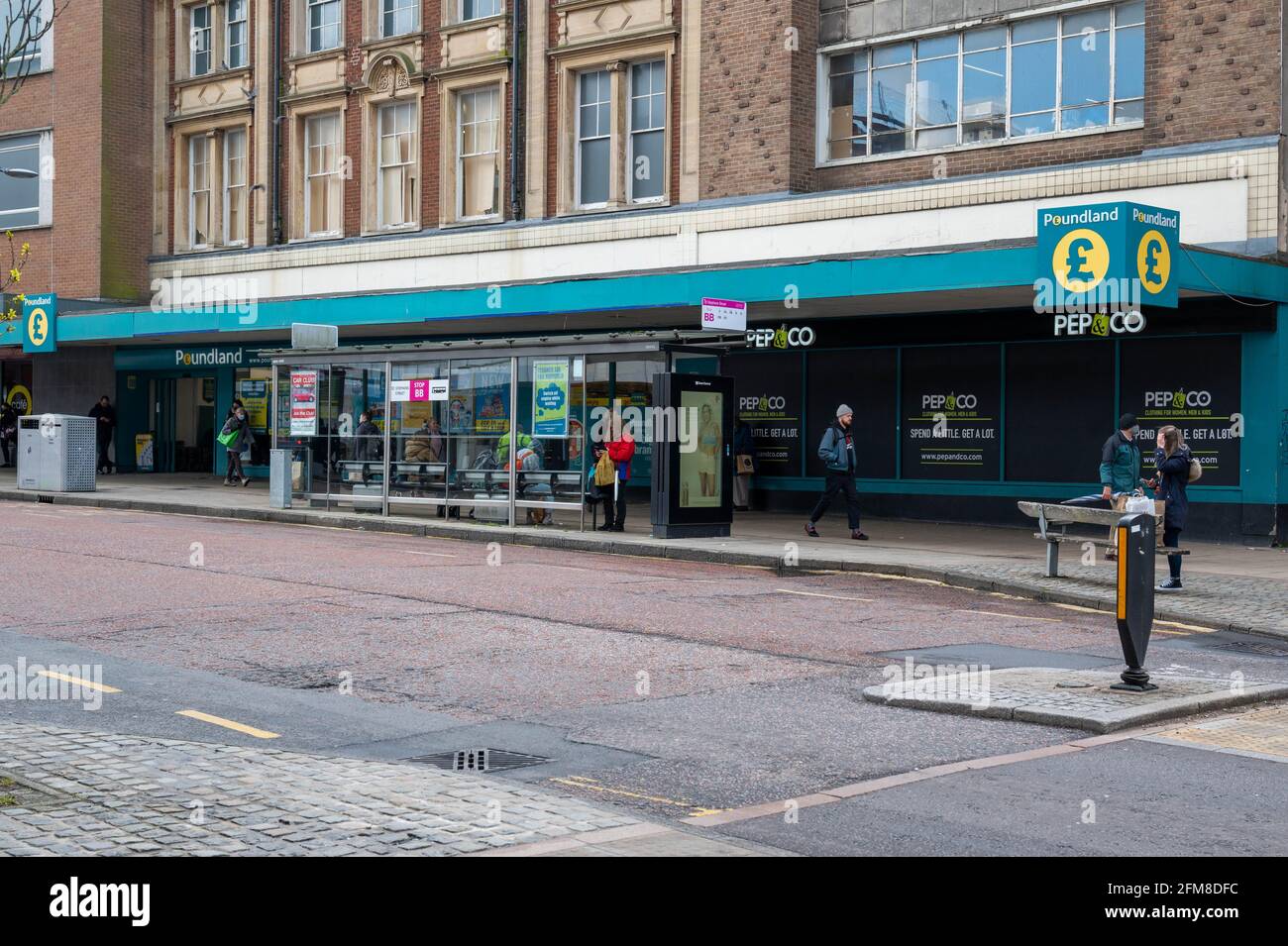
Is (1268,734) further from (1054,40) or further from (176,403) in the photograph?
(176,403)

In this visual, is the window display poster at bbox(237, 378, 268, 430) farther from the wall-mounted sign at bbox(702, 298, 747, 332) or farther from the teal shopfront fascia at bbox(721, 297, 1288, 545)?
the wall-mounted sign at bbox(702, 298, 747, 332)

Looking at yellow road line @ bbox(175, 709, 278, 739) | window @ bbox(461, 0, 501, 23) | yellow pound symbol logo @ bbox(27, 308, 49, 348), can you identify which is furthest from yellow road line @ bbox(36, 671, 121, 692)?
yellow pound symbol logo @ bbox(27, 308, 49, 348)

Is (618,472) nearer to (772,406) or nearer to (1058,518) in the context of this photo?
(772,406)

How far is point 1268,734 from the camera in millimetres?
8297

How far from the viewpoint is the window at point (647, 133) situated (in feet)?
90.6

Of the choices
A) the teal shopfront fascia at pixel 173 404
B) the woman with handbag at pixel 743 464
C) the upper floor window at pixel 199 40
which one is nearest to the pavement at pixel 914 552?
the woman with handbag at pixel 743 464

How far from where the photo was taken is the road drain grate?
23.4 feet

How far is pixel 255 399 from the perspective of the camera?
36.1 m

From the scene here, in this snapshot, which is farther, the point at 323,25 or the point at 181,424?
the point at 181,424

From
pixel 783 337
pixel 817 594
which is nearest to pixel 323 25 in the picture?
pixel 783 337

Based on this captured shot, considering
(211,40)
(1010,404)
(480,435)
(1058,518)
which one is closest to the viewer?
(1058,518)

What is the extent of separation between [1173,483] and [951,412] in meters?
8.63
